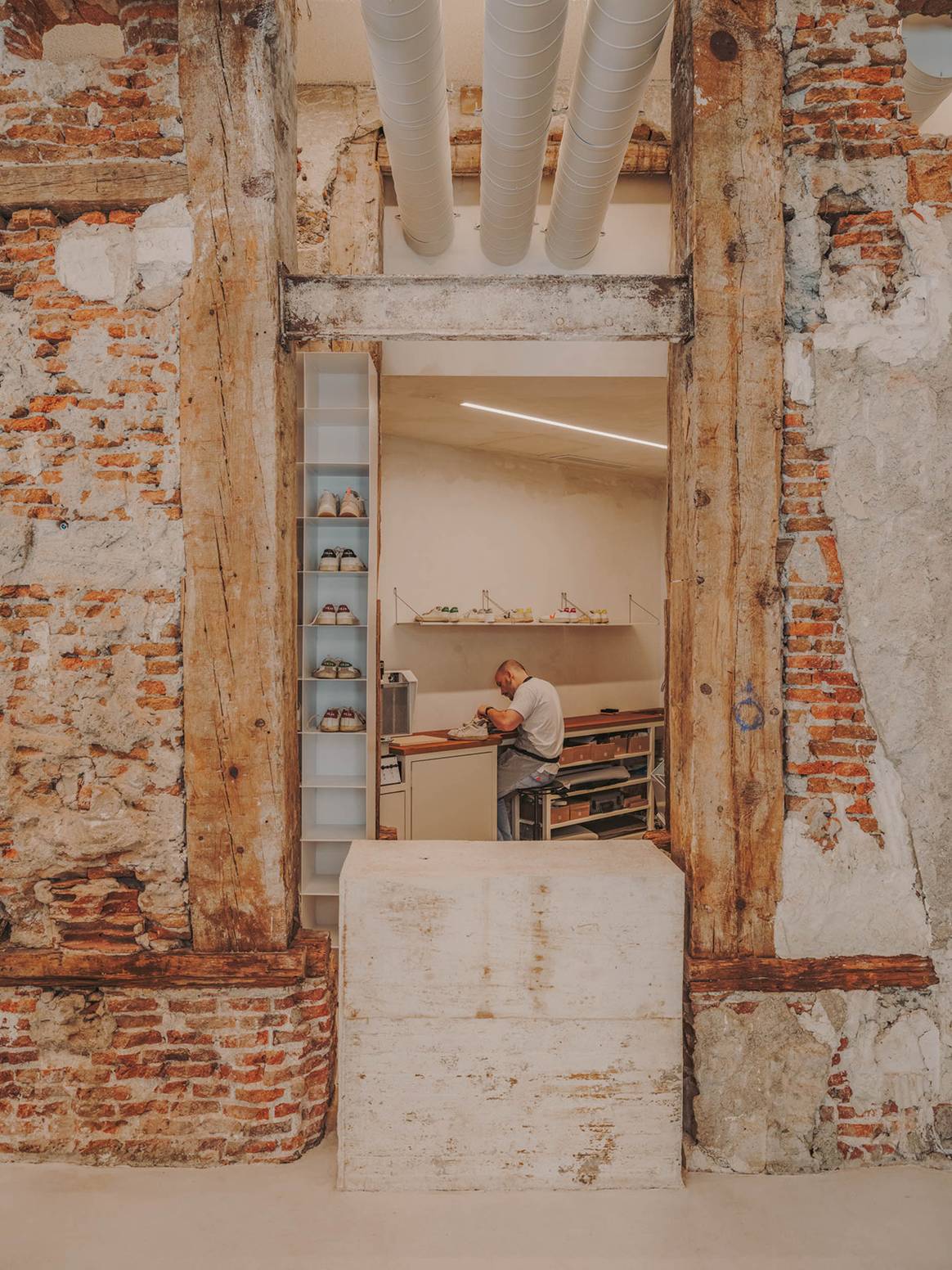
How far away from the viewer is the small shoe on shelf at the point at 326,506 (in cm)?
349

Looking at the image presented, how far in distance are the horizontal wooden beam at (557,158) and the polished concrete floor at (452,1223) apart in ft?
14.0

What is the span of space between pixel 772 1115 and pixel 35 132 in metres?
3.99

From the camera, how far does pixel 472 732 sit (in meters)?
5.62

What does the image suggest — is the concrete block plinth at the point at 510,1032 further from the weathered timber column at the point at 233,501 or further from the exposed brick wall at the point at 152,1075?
the weathered timber column at the point at 233,501

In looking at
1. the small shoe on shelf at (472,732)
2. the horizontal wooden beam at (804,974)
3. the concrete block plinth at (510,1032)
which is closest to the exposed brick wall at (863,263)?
the horizontal wooden beam at (804,974)

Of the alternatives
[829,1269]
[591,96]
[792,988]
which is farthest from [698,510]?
[829,1269]

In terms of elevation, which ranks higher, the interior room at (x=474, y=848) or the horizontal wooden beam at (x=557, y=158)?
the horizontal wooden beam at (x=557, y=158)

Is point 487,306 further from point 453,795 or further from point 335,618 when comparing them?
point 453,795

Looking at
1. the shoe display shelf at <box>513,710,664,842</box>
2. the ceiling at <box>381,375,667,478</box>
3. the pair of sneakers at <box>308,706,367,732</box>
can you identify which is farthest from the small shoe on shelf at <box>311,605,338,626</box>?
the shoe display shelf at <box>513,710,664,842</box>

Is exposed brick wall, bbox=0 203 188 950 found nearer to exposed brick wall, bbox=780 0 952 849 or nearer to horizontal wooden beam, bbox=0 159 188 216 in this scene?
horizontal wooden beam, bbox=0 159 188 216

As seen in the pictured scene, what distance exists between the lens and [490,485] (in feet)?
22.3

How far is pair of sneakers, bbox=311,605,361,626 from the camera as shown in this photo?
11.5 ft

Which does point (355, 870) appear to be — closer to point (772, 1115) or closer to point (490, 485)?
point (772, 1115)

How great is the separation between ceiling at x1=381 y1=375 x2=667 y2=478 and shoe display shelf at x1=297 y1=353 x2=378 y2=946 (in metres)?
0.91
